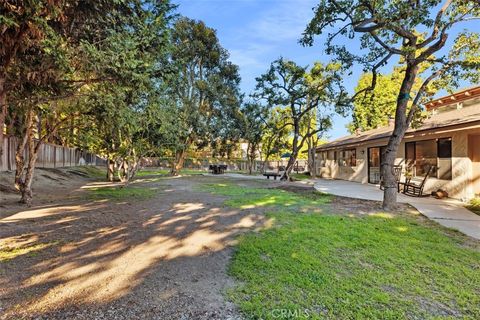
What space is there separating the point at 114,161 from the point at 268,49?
12.7 meters

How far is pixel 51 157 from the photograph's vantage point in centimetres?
1554

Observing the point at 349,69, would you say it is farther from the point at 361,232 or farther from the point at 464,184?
the point at 361,232

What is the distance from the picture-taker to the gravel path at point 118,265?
254cm

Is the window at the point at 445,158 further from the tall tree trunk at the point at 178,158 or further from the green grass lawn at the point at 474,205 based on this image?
the tall tree trunk at the point at 178,158

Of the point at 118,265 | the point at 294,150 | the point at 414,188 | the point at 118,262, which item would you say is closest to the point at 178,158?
the point at 294,150

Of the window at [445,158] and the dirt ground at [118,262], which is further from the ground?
the window at [445,158]

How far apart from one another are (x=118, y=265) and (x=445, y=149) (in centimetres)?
1147

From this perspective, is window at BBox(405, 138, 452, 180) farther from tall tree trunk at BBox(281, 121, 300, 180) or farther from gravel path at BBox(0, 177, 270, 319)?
gravel path at BBox(0, 177, 270, 319)

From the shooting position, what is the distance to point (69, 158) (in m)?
18.6

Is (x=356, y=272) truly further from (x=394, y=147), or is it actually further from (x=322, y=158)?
(x=322, y=158)

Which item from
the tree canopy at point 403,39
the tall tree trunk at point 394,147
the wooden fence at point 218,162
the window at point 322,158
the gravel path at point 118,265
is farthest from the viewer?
the wooden fence at point 218,162

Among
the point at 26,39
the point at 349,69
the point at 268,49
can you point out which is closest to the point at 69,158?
the point at 268,49

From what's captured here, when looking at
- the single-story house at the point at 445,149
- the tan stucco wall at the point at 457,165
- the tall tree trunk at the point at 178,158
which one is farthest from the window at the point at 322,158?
the tall tree trunk at the point at 178,158

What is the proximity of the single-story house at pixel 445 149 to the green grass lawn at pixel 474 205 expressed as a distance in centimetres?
61
